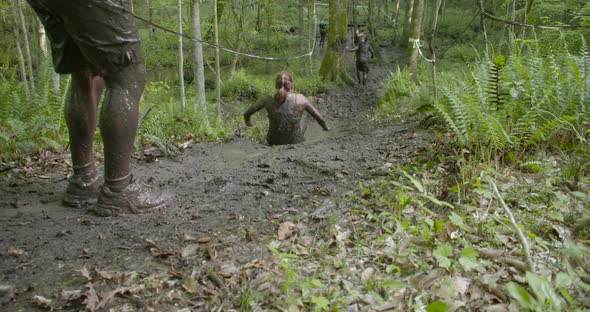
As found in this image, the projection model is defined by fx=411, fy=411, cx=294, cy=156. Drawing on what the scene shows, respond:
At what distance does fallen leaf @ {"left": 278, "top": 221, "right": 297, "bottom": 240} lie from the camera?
2541 millimetres

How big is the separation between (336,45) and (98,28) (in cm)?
1251

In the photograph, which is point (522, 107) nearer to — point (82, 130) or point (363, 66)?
point (82, 130)

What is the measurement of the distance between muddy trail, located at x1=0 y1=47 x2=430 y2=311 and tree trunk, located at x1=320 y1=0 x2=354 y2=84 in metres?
10.1

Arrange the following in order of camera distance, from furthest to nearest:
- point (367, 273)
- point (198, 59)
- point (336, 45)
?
point (336, 45)
point (198, 59)
point (367, 273)

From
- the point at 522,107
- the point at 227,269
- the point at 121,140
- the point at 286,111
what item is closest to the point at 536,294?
the point at 227,269

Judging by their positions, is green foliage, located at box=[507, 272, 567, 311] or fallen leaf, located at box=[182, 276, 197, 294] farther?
fallen leaf, located at box=[182, 276, 197, 294]

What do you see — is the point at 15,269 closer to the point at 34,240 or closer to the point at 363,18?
the point at 34,240

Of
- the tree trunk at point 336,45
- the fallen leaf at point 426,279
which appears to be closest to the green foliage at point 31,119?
the fallen leaf at point 426,279

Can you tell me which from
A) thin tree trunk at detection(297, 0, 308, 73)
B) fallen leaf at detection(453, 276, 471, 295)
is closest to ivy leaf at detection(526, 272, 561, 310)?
fallen leaf at detection(453, 276, 471, 295)

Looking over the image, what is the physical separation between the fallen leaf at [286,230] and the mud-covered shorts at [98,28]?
145 centimetres

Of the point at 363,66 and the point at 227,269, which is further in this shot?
the point at 363,66

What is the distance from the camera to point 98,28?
8.15 ft

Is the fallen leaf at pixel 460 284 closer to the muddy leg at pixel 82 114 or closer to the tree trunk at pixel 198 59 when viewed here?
the muddy leg at pixel 82 114

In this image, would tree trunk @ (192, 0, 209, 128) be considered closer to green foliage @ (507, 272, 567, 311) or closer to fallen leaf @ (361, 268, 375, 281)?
fallen leaf @ (361, 268, 375, 281)
